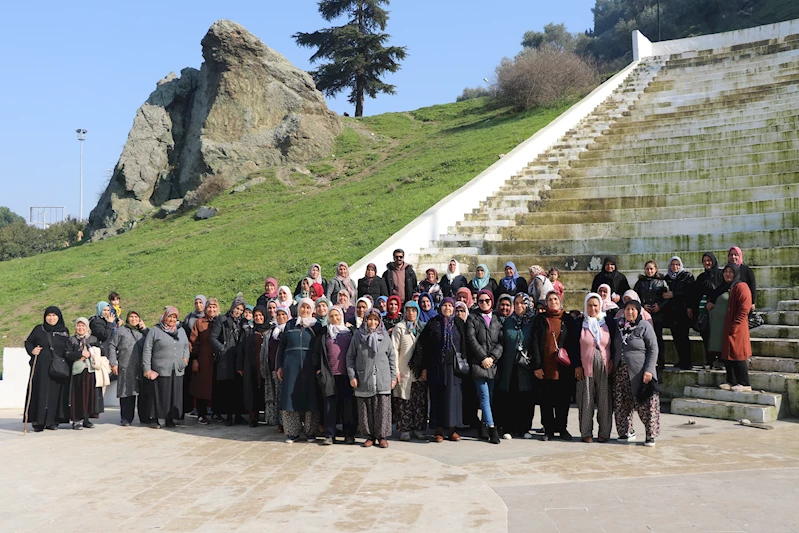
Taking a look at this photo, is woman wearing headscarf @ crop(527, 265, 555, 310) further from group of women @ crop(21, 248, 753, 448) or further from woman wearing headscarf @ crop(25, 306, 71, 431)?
woman wearing headscarf @ crop(25, 306, 71, 431)

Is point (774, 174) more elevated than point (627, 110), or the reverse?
point (627, 110)

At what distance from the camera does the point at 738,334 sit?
27.3ft

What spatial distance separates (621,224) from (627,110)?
9.11 metres

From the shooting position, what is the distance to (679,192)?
45.8ft

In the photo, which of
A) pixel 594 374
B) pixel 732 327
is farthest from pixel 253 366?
pixel 732 327

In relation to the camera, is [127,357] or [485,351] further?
[127,357]

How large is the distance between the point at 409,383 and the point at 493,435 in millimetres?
1037

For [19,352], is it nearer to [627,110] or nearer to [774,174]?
[774,174]

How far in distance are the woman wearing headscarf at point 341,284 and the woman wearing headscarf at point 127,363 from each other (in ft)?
8.36

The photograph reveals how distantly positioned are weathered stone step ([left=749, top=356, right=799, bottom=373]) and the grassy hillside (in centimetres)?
780

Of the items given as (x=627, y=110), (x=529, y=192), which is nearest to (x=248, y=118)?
(x=627, y=110)

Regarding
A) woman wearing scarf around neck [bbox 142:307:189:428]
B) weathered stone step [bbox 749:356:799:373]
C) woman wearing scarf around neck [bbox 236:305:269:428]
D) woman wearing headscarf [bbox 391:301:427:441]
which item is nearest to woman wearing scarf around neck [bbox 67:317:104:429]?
woman wearing scarf around neck [bbox 142:307:189:428]

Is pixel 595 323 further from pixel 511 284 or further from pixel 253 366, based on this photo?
pixel 253 366

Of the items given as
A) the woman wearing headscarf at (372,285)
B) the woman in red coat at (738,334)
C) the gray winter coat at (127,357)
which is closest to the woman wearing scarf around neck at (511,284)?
the woman wearing headscarf at (372,285)
